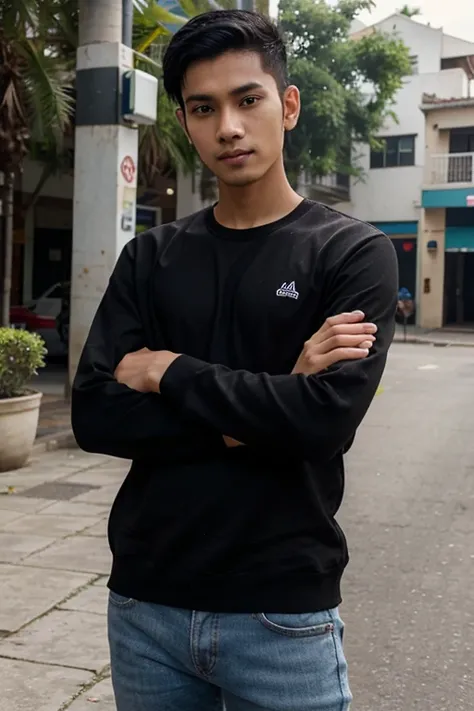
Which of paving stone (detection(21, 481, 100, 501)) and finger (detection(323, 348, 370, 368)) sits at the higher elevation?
finger (detection(323, 348, 370, 368))

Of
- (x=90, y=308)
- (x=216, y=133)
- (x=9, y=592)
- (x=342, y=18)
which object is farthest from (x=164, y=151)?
(x=216, y=133)

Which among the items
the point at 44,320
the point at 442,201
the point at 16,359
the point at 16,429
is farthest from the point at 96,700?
the point at 442,201

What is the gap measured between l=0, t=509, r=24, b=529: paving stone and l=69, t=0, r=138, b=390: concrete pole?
3.11 meters

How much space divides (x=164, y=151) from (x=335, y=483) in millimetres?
15908

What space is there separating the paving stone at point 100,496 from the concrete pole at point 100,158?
8.18ft

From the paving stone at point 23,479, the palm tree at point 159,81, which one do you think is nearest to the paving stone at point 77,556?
the paving stone at point 23,479

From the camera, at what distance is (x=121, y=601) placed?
1688mm

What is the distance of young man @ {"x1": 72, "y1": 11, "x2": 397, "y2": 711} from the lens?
1564 mm

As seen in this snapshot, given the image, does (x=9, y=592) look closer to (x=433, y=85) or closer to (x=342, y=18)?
(x=342, y=18)

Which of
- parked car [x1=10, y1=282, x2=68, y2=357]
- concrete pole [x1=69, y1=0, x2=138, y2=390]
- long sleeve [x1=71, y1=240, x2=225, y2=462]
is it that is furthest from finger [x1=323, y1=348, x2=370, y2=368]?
parked car [x1=10, y1=282, x2=68, y2=357]

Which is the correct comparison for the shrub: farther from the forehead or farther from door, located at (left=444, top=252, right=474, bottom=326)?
door, located at (left=444, top=252, right=474, bottom=326)

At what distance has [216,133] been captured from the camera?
169cm

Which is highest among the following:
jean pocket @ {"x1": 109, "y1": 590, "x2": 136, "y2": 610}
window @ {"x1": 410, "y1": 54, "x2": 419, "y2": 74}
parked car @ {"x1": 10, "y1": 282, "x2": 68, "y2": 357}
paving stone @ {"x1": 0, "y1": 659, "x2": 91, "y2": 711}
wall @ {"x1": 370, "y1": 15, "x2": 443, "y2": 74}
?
wall @ {"x1": 370, "y1": 15, "x2": 443, "y2": 74}

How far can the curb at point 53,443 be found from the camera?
8453mm
